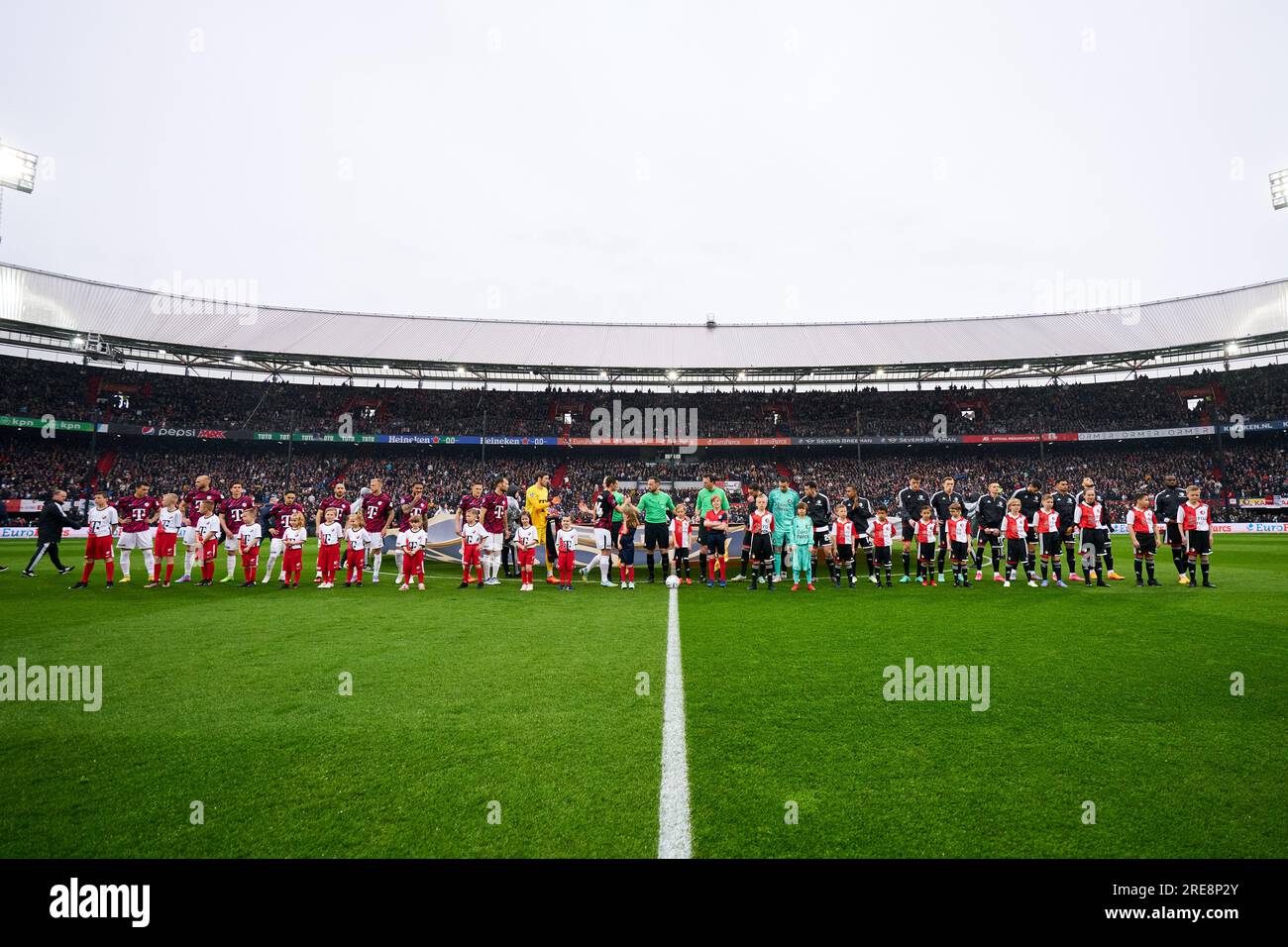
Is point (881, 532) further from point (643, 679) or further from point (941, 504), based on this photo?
point (643, 679)

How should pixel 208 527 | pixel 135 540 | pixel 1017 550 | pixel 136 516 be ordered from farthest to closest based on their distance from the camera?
pixel 136 516, pixel 135 540, pixel 208 527, pixel 1017 550

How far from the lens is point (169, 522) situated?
12789 mm

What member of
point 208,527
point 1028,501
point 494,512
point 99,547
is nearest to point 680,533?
point 494,512

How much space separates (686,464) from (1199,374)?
118 feet

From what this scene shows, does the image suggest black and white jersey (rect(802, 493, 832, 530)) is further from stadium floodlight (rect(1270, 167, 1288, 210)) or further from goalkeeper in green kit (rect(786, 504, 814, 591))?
stadium floodlight (rect(1270, 167, 1288, 210))

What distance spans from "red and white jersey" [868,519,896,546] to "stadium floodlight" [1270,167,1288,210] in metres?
32.5

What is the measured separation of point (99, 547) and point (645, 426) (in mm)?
33284

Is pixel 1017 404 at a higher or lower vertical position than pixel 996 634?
higher

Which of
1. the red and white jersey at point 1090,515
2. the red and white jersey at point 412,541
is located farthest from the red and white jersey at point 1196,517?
the red and white jersey at point 412,541

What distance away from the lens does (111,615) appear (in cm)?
893

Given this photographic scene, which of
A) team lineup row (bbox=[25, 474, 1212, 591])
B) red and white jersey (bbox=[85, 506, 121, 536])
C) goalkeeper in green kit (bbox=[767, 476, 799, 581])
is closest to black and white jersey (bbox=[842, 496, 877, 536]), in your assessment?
team lineup row (bbox=[25, 474, 1212, 591])

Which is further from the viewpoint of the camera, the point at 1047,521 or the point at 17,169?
the point at 17,169
